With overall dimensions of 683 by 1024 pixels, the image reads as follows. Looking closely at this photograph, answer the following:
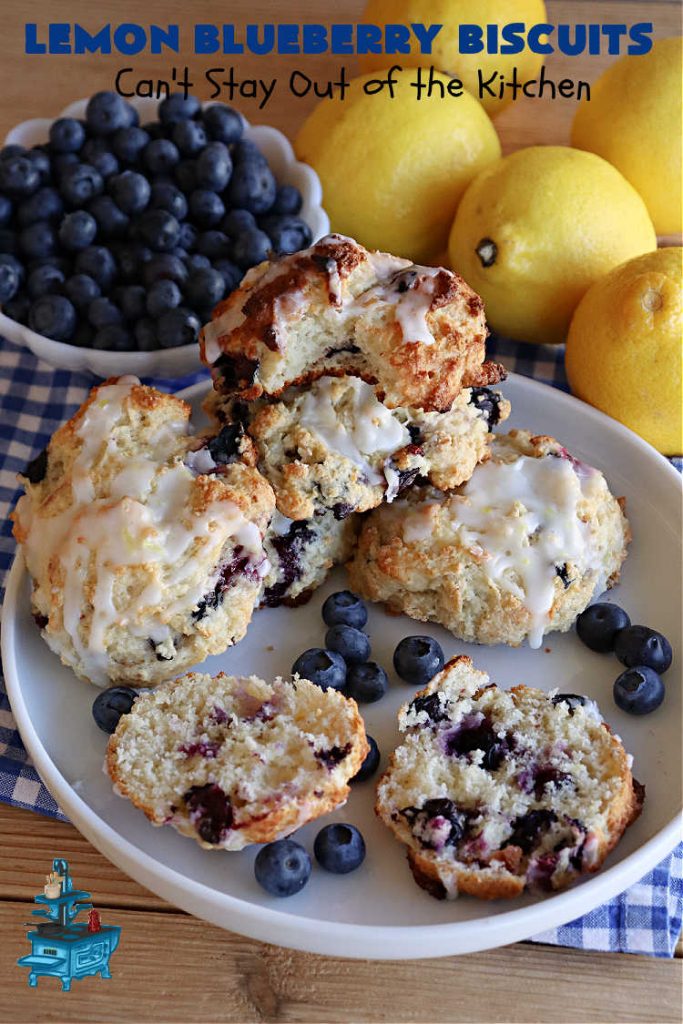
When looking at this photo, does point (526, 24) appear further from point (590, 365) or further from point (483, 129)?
point (590, 365)

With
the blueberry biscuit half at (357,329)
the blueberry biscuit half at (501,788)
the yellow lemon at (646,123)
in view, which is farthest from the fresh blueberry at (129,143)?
the blueberry biscuit half at (501,788)

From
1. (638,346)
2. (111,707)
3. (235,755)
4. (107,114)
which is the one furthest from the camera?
(107,114)

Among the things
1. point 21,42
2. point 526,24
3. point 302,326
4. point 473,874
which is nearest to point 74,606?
point 302,326

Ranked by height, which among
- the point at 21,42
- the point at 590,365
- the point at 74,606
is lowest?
the point at 74,606

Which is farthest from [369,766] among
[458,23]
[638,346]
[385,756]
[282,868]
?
[458,23]

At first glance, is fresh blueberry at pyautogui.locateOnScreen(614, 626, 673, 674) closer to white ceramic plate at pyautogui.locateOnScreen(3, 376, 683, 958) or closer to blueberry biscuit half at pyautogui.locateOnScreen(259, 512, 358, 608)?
white ceramic plate at pyautogui.locateOnScreen(3, 376, 683, 958)

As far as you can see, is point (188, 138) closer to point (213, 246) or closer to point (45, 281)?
point (213, 246)
